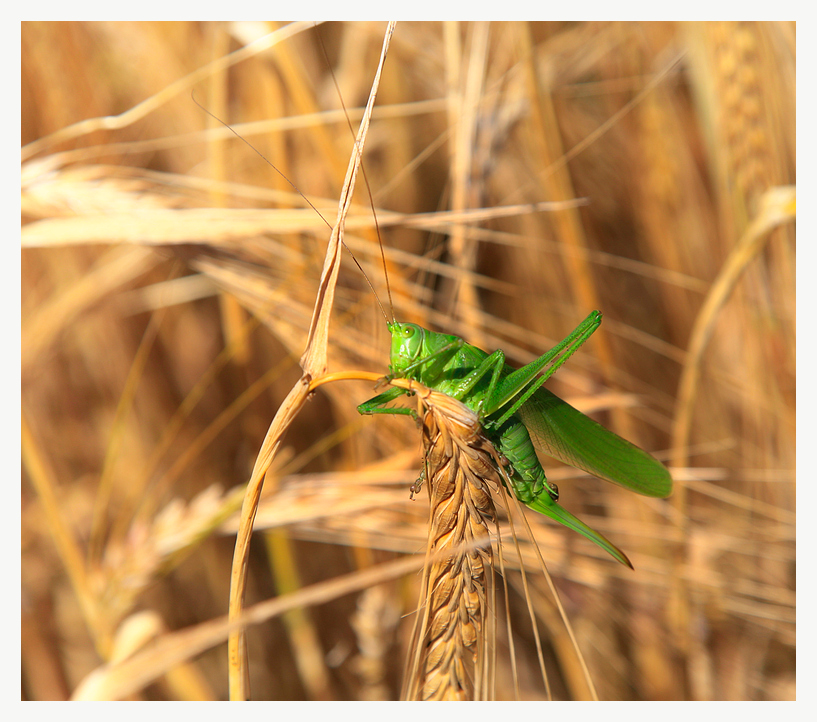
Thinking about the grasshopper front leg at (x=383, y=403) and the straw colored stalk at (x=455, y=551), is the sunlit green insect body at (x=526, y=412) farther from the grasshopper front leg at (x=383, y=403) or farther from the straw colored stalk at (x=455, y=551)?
the straw colored stalk at (x=455, y=551)

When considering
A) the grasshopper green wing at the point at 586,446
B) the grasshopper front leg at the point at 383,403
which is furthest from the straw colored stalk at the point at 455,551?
the grasshopper green wing at the point at 586,446

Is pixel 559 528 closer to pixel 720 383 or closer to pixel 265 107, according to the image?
pixel 720 383

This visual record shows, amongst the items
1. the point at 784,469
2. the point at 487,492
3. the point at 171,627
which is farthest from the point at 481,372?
the point at 171,627

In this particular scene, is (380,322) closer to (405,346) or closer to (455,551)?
(405,346)

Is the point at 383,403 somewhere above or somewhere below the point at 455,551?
above

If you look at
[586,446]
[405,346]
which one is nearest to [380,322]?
[405,346]

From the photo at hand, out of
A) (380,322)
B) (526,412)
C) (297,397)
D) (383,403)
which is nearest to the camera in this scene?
(297,397)

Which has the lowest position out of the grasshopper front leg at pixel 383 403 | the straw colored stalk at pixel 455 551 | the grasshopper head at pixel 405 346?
the straw colored stalk at pixel 455 551
